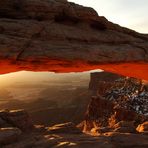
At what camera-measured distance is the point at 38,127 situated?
2283 centimetres

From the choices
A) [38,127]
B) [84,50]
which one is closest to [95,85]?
[38,127]

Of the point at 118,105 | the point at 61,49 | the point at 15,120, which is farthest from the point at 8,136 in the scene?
the point at 118,105

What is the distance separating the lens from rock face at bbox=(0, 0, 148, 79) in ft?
50.8

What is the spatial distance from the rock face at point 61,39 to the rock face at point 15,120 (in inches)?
227

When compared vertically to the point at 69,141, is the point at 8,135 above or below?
above

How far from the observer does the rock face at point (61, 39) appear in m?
15.5

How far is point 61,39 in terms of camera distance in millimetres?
16844

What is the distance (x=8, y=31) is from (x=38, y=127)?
1014cm

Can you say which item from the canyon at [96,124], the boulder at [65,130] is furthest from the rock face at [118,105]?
the boulder at [65,130]

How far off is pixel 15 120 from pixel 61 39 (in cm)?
947

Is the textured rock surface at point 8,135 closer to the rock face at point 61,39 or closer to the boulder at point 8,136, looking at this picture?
the boulder at point 8,136

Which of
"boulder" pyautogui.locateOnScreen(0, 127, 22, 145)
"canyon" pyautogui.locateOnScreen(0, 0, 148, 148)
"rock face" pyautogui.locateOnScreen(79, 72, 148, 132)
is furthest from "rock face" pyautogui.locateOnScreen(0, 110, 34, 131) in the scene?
"rock face" pyautogui.locateOnScreen(79, 72, 148, 132)

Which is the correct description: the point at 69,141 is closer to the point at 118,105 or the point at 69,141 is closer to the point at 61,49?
the point at 61,49

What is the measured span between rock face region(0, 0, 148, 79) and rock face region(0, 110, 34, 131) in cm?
576
